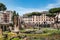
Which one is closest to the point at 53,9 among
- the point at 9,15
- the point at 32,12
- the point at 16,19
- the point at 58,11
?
Answer: the point at 58,11

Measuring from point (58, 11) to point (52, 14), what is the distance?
4028mm

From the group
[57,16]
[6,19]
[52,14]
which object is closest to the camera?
[6,19]

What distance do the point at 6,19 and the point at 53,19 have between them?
21.9 meters

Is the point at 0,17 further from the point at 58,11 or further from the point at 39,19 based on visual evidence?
the point at 58,11

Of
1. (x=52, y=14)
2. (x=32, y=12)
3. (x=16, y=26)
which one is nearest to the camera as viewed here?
(x=16, y=26)

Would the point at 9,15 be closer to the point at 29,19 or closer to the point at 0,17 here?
the point at 0,17

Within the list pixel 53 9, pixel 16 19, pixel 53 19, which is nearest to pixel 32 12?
pixel 53 9

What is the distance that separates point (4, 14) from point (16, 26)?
35.3 meters

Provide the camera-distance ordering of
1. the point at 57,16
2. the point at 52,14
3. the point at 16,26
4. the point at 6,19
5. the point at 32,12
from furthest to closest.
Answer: the point at 32,12
the point at 52,14
the point at 57,16
the point at 6,19
the point at 16,26

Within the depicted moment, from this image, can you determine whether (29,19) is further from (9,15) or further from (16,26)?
(16,26)

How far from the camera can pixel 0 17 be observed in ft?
231

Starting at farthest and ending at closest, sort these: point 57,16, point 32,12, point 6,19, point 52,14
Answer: point 32,12, point 52,14, point 57,16, point 6,19

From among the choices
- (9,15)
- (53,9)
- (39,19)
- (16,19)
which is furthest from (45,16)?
(16,19)

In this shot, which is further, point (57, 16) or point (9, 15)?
point (57, 16)
